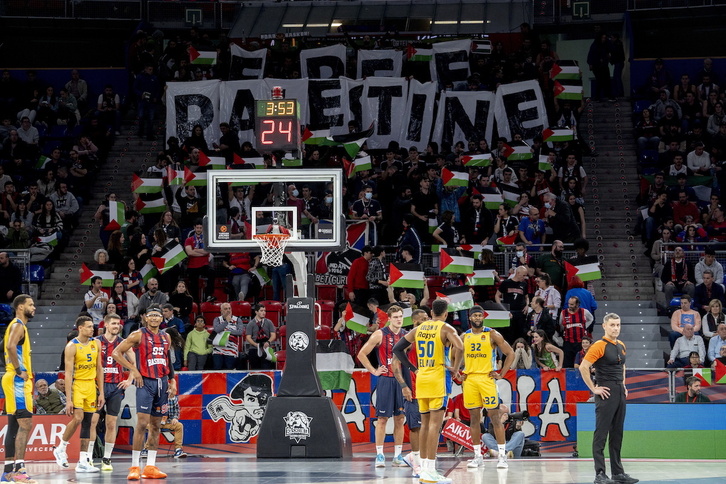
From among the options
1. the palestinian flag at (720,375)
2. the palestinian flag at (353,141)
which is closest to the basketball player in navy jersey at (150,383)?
the palestinian flag at (720,375)

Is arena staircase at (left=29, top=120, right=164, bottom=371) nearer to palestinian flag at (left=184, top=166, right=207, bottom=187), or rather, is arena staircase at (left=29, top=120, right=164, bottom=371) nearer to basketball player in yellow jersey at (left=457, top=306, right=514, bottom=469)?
palestinian flag at (left=184, top=166, right=207, bottom=187)

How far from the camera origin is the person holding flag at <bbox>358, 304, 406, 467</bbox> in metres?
17.1

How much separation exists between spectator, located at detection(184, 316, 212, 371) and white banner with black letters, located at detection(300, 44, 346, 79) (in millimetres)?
12096

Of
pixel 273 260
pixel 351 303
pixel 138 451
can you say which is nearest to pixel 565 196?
pixel 351 303

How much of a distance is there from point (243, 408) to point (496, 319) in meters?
5.46

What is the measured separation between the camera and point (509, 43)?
35.4 meters

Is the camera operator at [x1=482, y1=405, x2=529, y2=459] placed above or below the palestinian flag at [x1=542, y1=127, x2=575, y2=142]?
below

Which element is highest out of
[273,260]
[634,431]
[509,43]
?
[509,43]

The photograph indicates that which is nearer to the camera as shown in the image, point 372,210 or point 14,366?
point 14,366

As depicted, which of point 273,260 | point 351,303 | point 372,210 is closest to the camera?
point 273,260

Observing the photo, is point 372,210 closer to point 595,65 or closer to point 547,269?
point 547,269

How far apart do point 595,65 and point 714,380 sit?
50.6 feet

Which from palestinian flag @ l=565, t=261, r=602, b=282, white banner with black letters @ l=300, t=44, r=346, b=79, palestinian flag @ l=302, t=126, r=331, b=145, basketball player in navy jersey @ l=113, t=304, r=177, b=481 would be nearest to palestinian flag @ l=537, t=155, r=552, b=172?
palestinian flag @ l=565, t=261, r=602, b=282

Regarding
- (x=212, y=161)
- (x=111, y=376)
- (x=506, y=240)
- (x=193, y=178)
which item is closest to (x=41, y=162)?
(x=212, y=161)
